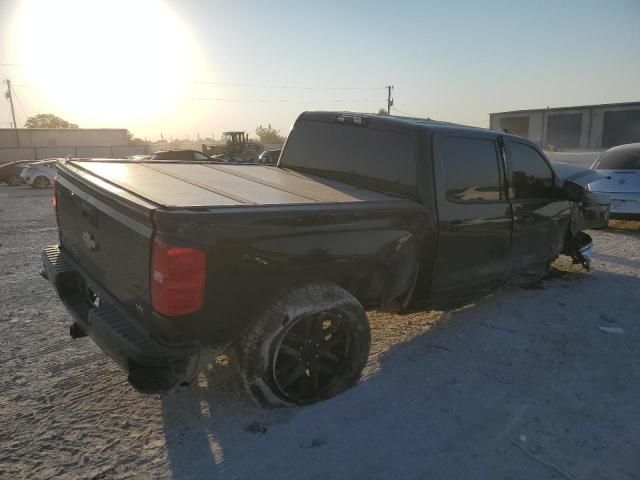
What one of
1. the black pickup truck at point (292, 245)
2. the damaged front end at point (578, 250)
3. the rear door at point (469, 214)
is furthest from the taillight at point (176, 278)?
the damaged front end at point (578, 250)

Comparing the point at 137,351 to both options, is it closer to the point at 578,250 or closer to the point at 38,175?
the point at 578,250

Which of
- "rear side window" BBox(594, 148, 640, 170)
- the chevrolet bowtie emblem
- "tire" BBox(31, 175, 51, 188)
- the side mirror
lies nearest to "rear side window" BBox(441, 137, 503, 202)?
the side mirror

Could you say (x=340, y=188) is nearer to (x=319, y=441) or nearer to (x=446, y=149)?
(x=446, y=149)

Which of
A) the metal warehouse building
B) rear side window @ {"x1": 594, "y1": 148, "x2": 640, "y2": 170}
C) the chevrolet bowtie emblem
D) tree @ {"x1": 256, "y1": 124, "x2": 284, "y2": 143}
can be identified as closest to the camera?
the chevrolet bowtie emblem

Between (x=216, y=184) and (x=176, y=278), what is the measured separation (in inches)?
46.5

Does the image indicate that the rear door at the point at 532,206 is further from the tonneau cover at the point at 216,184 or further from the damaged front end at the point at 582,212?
the tonneau cover at the point at 216,184

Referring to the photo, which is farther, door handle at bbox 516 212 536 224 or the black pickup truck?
door handle at bbox 516 212 536 224

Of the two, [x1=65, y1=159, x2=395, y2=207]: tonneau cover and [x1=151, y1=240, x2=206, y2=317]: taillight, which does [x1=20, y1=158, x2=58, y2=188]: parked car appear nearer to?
[x1=65, y1=159, x2=395, y2=207]: tonneau cover

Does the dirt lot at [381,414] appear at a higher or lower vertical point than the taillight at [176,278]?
lower

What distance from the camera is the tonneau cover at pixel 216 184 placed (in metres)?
2.63

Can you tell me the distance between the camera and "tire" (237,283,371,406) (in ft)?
8.56

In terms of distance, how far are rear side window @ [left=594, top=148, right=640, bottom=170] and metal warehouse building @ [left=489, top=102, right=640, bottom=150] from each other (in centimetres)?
2482

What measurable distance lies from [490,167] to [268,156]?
20736 mm

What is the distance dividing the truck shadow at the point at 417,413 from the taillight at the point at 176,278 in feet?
2.88
